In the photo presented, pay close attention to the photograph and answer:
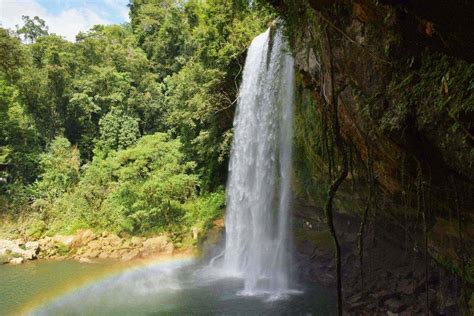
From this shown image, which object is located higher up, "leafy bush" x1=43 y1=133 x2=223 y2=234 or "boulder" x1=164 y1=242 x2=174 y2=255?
"leafy bush" x1=43 y1=133 x2=223 y2=234

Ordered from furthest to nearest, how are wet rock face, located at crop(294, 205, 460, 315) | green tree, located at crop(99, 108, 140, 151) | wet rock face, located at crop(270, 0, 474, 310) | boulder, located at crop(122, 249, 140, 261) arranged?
1. green tree, located at crop(99, 108, 140, 151)
2. boulder, located at crop(122, 249, 140, 261)
3. wet rock face, located at crop(294, 205, 460, 315)
4. wet rock face, located at crop(270, 0, 474, 310)

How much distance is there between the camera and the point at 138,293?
11422 millimetres

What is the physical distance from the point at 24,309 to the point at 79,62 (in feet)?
67.4

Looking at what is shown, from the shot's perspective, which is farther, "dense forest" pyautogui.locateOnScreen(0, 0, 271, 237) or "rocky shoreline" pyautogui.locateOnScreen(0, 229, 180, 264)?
"dense forest" pyautogui.locateOnScreen(0, 0, 271, 237)

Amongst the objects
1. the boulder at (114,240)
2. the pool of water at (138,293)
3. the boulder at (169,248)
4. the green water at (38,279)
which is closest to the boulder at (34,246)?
the green water at (38,279)

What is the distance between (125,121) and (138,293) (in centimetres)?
1565

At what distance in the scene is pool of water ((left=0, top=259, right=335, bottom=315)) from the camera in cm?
958

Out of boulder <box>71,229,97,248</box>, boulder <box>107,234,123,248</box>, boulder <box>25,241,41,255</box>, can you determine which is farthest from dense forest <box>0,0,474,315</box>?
boulder <box>25,241,41,255</box>

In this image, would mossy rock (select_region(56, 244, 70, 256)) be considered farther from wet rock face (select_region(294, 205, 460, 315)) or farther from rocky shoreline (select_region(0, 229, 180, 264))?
wet rock face (select_region(294, 205, 460, 315))

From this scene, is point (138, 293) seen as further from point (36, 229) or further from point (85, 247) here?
point (36, 229)

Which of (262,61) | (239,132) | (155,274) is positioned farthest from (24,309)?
(262,61)

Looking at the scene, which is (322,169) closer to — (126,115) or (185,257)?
(185,257)

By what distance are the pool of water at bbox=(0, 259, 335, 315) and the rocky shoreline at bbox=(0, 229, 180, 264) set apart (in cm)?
95

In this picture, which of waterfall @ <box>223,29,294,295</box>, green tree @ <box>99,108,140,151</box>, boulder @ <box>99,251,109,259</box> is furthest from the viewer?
green tree @ <box>99,108,140,151</box>
